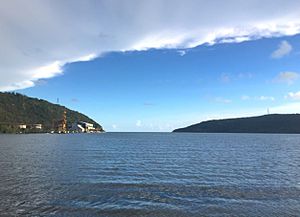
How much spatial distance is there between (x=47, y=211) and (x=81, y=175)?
18181 mm

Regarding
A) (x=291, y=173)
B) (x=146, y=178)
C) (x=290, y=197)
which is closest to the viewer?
(x=290, y=197)

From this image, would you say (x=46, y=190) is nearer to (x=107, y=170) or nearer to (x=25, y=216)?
(x=25, y=216)

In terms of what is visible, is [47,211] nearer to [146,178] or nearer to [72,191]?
[72,191]

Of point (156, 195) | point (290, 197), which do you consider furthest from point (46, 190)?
point (290, 197)

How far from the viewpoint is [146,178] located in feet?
141

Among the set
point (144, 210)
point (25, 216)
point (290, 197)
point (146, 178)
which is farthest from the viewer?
point (146, 178)

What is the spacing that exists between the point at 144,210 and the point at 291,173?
3028 cm

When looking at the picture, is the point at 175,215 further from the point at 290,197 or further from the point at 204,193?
the point at 290,197

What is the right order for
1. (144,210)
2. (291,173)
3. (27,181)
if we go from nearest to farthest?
(144,210) < (27,181) < (291,173)

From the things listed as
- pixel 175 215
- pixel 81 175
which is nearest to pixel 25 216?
pixel 175 215

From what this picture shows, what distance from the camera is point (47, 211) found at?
26672mm

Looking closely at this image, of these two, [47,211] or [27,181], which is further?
[27,181]

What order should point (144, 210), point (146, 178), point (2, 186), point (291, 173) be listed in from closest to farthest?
point (144, 210), point (2, 186), point (146, 178), point (291, 173)

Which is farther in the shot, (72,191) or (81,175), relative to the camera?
(81,175)
